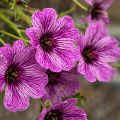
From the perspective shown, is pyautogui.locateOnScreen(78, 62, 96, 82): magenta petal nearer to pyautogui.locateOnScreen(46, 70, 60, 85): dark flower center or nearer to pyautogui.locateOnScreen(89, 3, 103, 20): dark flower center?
pyautogui.locateOnScreen(46, 70, 60, 85): dark flower center

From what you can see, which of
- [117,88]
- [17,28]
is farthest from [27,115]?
[117,88]

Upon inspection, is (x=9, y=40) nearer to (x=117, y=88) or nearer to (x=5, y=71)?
(x=5, y=71)

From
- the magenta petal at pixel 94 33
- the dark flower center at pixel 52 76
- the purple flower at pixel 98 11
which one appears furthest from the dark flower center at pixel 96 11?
the dark flower center at pixel 52 76

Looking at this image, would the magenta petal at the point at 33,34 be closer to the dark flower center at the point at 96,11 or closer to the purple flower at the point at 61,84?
the purple flower at the point at 61,84

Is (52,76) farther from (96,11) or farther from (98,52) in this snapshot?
(96,11)

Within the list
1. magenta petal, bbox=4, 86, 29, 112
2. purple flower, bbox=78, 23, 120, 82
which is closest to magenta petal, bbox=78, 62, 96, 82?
purple flower, bbox=78, 23, 120, 82

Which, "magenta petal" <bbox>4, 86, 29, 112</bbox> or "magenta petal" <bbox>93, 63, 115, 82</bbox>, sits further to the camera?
"magenta petal" <bbox>93, 63, 115, 82</bbox>

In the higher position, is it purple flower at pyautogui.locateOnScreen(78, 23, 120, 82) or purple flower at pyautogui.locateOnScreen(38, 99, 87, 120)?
purple flower at pyautogui.locateOnScreen(78, 23, 120, 82)
